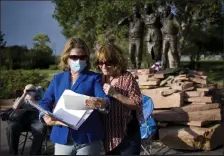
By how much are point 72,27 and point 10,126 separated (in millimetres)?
12674

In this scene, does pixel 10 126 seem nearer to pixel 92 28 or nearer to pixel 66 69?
pixel 66 69

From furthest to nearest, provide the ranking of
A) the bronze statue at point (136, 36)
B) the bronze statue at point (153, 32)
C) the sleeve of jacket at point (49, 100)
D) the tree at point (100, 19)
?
1. the tree at point (100, 19)
2. the bronze statue at point (136, 36)
3. the bronze statue at point (153, 32)
4. the sleeve of jacket at point (49, 100)

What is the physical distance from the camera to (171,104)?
4.32 meters

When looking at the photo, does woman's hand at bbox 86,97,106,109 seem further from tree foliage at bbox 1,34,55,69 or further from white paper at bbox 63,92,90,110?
tree foliage at bbox 1,34,55,69

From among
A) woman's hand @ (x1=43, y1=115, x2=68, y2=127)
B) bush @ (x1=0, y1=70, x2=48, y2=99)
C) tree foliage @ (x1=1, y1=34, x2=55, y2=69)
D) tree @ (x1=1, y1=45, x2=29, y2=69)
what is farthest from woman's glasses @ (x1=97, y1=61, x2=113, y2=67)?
bush @ (x1=0, y1=70, x2=48, y2=99)

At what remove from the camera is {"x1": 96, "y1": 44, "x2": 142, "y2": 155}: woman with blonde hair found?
1.55 meters

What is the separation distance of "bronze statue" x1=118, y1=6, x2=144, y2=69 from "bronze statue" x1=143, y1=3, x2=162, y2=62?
0.46 ft

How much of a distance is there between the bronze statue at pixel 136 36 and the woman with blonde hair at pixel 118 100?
451 cm

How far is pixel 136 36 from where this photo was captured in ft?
20.7

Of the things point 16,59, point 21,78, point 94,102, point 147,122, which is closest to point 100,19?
point 21,78

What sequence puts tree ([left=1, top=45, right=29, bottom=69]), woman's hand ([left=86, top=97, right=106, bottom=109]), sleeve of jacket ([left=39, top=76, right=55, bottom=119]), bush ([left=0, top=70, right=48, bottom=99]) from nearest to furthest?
1. woman's hand ([left=86, top=97, right=106, bottom=109])
2. sleeve of jacket ([left=39, top=76, right=55, bottom=119])
3. tree ([left=1, top=45, right=29, bottom=69])
4. bush ([left=0, top=70, right=48, bottom=99])

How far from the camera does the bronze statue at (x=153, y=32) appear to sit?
5.82 meters

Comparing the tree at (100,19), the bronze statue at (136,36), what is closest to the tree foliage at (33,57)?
the bronze statue at (136,36)

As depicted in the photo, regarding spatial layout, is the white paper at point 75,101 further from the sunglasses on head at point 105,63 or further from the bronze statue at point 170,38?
the bronze statue at point 170,38
